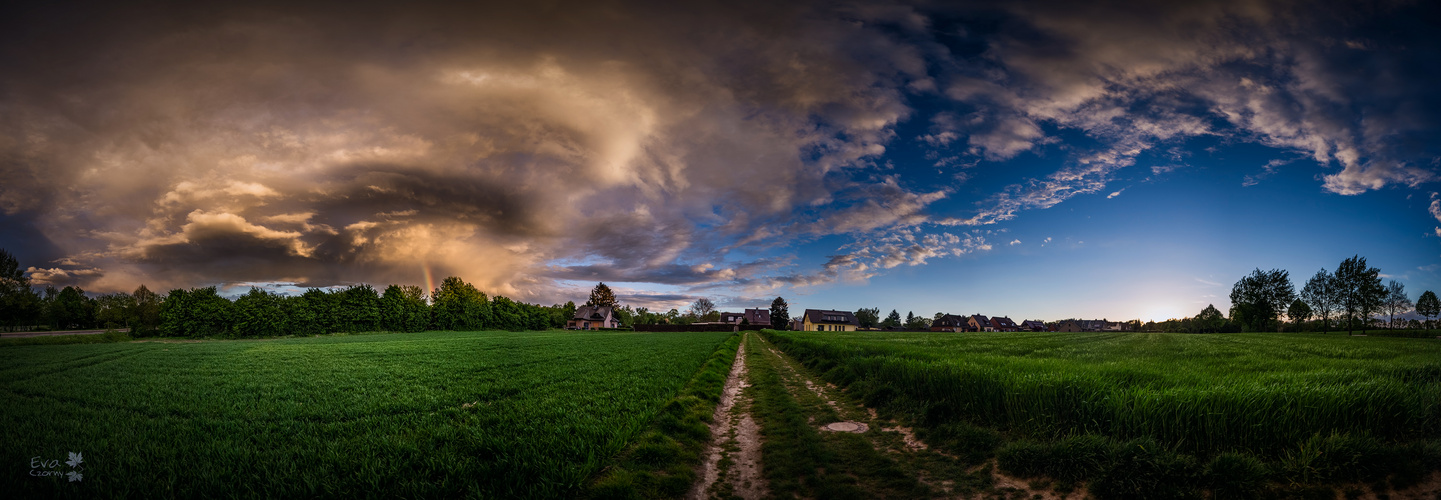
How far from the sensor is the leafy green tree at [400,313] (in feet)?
237

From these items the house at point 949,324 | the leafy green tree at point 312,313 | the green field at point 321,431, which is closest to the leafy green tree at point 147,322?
the leafy green tree at point 312,313

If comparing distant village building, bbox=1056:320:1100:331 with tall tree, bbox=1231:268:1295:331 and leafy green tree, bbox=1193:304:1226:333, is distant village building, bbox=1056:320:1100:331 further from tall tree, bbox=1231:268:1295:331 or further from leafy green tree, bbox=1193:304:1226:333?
tall tree, bbox=1231:268:1295:331

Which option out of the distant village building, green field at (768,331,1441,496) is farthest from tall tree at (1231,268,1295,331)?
green field at (768,331,1441,496)

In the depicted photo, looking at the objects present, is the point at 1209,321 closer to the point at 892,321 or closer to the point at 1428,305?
the point at 1428,305

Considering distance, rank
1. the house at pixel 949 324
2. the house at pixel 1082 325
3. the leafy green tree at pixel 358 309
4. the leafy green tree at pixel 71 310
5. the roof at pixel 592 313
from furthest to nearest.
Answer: the house at pixel 1082 325
the house at pixel 949 324
the roof at pixel 592 313
the leafy green tree at pixel 71 310
the leafy green tree at pixel 358 309

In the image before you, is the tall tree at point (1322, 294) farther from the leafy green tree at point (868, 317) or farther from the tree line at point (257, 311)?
the tree line at point (257, 311)

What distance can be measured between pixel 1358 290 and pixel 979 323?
6861cm

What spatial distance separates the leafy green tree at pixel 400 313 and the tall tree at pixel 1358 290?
134m

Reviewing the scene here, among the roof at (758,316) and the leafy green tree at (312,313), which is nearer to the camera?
the leafy green tree at (312,313)

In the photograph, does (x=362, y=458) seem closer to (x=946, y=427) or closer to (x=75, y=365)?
(x=946, y=427)

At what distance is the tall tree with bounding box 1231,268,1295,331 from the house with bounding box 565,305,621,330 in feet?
411

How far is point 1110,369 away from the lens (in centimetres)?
909

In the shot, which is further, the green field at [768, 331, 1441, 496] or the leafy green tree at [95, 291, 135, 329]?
the leafy green tree at [95, 291, 135, 329]

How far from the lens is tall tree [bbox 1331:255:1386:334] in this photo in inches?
2098
